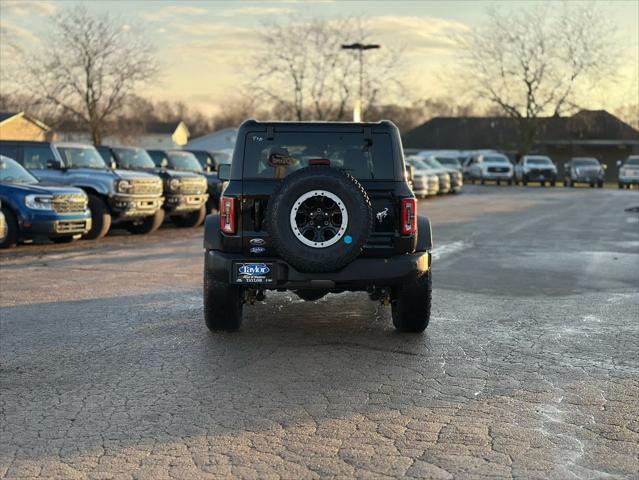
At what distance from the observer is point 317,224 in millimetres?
7457

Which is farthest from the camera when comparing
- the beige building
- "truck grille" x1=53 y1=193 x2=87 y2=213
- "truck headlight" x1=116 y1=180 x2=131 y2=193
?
the beige building

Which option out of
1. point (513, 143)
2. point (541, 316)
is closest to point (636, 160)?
point (513, 143)

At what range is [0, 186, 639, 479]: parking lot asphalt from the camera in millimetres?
4730

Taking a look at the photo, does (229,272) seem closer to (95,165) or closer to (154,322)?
(154,322)

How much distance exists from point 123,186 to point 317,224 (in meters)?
11.4

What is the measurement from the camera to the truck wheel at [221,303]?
7.97 meters

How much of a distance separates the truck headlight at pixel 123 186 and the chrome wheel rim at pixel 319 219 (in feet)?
37.3

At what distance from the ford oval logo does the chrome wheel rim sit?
402mm

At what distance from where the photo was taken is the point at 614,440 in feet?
16.6

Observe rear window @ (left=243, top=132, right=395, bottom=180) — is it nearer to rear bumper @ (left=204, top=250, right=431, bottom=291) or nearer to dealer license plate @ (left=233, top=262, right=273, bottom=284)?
rear bumper @ (left=204, top=250, right=431, bottom=291)

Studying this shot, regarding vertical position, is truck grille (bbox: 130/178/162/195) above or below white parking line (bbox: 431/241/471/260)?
above

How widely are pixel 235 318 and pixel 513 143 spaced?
3099 inches

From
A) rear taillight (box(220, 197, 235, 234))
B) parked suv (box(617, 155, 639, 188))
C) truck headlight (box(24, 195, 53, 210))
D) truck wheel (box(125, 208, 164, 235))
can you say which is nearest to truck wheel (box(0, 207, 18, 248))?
truck headlight (box(24, 195, 53, 210))

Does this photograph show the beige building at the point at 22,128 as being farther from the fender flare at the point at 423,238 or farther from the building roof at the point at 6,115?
the fender flare at the point at 423,238
